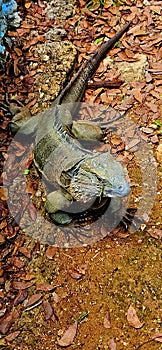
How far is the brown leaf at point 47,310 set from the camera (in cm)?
411

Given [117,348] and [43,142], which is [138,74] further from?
[117,348]

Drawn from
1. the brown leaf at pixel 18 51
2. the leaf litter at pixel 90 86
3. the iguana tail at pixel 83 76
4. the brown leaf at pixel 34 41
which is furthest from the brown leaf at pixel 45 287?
the brown leaf at pixel 34 41

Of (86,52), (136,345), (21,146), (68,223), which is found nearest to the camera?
(136,345)

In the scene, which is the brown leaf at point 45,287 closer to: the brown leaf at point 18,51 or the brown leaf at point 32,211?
the brown leaf at point 32,211

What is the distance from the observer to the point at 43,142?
17.0ft

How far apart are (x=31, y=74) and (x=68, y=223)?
245 centimetres

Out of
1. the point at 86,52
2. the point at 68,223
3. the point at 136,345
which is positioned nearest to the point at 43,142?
the point at 68,223

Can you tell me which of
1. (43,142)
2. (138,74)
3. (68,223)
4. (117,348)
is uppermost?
(138,74)

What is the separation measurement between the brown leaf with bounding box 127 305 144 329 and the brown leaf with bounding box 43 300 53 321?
0.68m

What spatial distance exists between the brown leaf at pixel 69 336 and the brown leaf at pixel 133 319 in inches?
18.0

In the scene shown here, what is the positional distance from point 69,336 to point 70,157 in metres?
1.76

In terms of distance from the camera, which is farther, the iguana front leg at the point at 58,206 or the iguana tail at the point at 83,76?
the iguana tail at the point at 83,76

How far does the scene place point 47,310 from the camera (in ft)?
13.6

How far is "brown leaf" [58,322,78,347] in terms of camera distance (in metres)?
3.93
